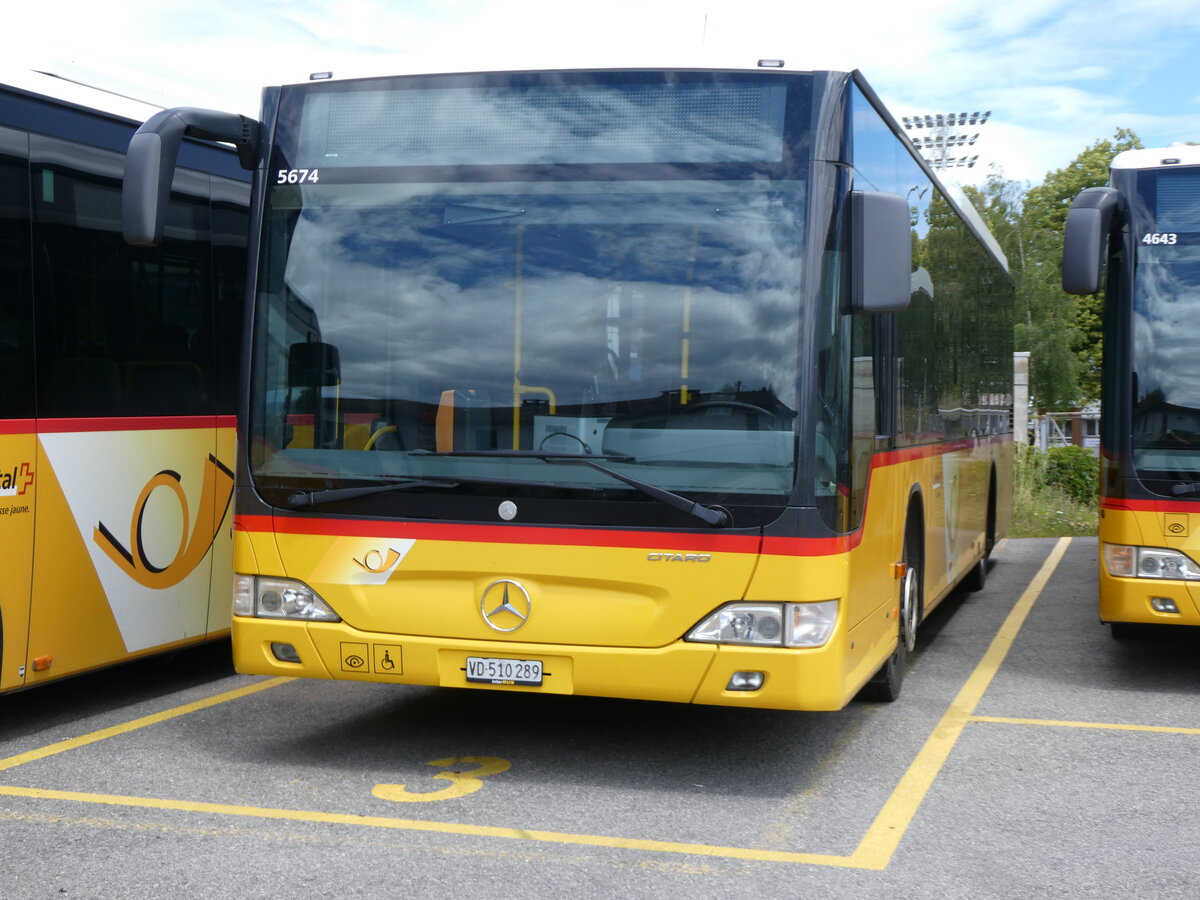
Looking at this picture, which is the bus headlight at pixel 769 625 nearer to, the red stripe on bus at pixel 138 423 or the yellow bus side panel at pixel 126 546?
the red stripe on bus at pixel 138 423

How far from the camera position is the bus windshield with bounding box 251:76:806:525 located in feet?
19.5

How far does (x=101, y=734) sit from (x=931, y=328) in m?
5.45

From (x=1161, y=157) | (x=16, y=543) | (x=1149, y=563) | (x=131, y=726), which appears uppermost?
(x=1161, y=157)

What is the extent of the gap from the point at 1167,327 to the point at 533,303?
166 inches

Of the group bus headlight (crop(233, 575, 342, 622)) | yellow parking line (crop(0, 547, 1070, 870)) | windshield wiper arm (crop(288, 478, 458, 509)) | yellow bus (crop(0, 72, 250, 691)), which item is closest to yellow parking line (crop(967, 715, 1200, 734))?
yellow parking line (crop(0, 547, 1070, 870))

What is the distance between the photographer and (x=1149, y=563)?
27.5 feet

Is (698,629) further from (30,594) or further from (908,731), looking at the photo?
(30,594)

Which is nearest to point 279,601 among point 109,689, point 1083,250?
point 109,689

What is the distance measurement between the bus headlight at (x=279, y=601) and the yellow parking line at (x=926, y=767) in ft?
7.89

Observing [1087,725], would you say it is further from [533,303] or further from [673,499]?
[533,303]

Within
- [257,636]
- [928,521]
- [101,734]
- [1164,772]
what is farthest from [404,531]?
[928,521]

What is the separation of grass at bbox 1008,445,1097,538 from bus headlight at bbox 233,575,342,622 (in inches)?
604

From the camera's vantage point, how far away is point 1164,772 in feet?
21.7

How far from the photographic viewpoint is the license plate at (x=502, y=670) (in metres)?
6.11
